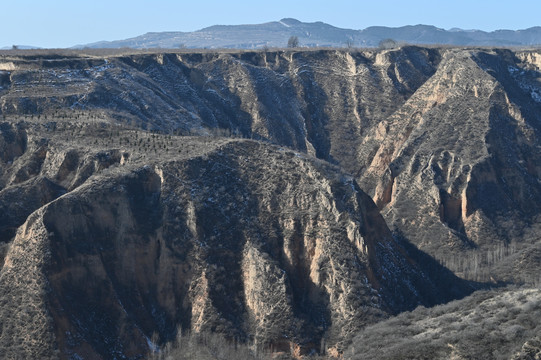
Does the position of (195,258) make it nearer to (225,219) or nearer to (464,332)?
(225,219)

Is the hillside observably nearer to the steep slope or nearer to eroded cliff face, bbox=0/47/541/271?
eroded cliff face, bbox=0/47/541/271

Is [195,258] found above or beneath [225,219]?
beneath

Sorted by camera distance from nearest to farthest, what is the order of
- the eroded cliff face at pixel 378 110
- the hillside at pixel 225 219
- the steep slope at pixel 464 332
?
1. the steep slope at pixel 464 332
2. the hillside at pixel 225 219
3. the eroded cliff face at pixel 378 110

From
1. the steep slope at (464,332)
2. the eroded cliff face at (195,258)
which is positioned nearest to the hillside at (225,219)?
the eroded cliff face at (195,258)

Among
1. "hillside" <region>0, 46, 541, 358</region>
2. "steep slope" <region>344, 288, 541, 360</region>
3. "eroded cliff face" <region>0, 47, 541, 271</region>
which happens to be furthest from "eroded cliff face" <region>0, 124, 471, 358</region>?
"eroded cliff face" <region>0, 47, 541, 271</region>

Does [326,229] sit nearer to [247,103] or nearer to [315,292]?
[315,292]

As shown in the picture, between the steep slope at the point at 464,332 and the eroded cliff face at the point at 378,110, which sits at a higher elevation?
the eroded cliff face at the point at 378,110

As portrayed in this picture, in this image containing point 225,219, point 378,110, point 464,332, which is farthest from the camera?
point 378,110

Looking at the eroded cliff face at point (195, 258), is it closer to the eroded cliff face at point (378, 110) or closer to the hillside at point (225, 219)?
the hillside at point (225, 219)

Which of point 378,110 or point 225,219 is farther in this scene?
point 378,110

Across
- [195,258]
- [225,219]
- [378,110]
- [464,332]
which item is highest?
[378,110]

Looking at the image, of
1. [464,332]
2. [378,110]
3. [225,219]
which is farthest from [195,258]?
[378,110]

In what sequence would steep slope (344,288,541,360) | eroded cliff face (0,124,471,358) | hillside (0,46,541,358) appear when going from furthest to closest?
1. hillside (0,46,541,358)
2. eroded cliff face (0,124,471,358)
3. steep slope (344,288,541,360)
